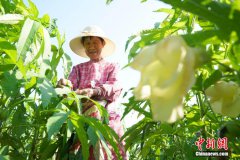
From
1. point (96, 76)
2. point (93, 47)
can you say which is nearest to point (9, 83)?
point (96, 76)

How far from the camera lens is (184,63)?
0.38m

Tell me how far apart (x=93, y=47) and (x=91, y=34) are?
0.30 ft

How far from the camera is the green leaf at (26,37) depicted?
0.84 meters

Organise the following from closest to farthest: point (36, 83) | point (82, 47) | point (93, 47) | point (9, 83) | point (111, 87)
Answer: point (9, 83) → point (36, 83) → point (111, 87) → point (93, 47) → point (82, 47)

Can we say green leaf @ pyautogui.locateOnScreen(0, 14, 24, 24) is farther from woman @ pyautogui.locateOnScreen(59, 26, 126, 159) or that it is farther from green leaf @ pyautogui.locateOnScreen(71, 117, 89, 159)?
woman @ pyautogui.locateOnScreen(59, 26, 126, 159)

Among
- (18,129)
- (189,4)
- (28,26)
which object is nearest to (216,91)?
(189,4)

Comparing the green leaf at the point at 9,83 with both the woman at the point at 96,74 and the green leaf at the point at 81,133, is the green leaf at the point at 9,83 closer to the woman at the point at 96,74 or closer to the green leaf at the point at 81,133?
the green leaf at the point at 81,133

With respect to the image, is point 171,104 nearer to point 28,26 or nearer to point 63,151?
point 28,26

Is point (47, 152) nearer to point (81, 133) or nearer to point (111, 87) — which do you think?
point (81, 133)

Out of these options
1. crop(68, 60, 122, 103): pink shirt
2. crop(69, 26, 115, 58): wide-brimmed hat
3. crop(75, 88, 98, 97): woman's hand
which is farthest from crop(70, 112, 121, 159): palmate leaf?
crop(69, 26, 115, 58): wide-brimmed hat

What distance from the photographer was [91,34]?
216cm

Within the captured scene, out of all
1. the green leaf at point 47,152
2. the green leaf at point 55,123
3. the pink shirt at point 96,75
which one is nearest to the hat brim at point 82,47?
the pink shirt at point 96,75

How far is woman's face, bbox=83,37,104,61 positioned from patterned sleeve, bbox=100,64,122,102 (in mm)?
132

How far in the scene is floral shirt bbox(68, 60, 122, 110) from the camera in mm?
2001
